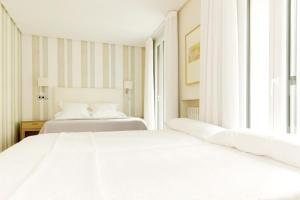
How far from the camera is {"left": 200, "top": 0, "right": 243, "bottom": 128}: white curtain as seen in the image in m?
1.98

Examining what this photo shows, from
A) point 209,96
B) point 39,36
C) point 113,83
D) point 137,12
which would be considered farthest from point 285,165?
point 39,36

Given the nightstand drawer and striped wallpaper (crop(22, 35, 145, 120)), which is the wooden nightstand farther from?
striped wallpaper (crop(22, 35, 145, 120))

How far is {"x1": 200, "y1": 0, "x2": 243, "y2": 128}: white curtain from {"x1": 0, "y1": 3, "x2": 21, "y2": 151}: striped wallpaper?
2.98 meters

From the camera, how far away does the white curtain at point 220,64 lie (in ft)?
6.50

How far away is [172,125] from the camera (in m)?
2.46

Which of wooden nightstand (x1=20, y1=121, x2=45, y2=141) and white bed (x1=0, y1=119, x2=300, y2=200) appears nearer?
white bed (x1=0, y1=119, x2=300, y2=200)

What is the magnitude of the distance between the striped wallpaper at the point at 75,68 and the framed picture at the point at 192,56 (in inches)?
93.4

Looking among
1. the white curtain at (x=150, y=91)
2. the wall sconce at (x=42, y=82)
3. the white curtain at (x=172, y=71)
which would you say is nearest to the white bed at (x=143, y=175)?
the white curtain at (x=172, y=71)

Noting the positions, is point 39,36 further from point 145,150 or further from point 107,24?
point 145,150

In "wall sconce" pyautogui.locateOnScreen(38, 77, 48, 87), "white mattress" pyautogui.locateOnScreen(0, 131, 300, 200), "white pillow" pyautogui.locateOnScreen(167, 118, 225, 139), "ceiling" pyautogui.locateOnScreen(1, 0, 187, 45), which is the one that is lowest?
"white mattress" pyautogui.locateOnScreen(0, 131, 300, 200)

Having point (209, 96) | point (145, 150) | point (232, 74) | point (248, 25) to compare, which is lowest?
point (145, 150)

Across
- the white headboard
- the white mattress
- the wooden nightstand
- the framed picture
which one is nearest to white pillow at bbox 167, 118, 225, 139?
the white mattress

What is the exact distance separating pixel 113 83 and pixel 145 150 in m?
3.92

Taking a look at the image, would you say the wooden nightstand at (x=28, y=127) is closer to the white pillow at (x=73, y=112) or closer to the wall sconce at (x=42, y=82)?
the white pillow at (x=73, y=112)
